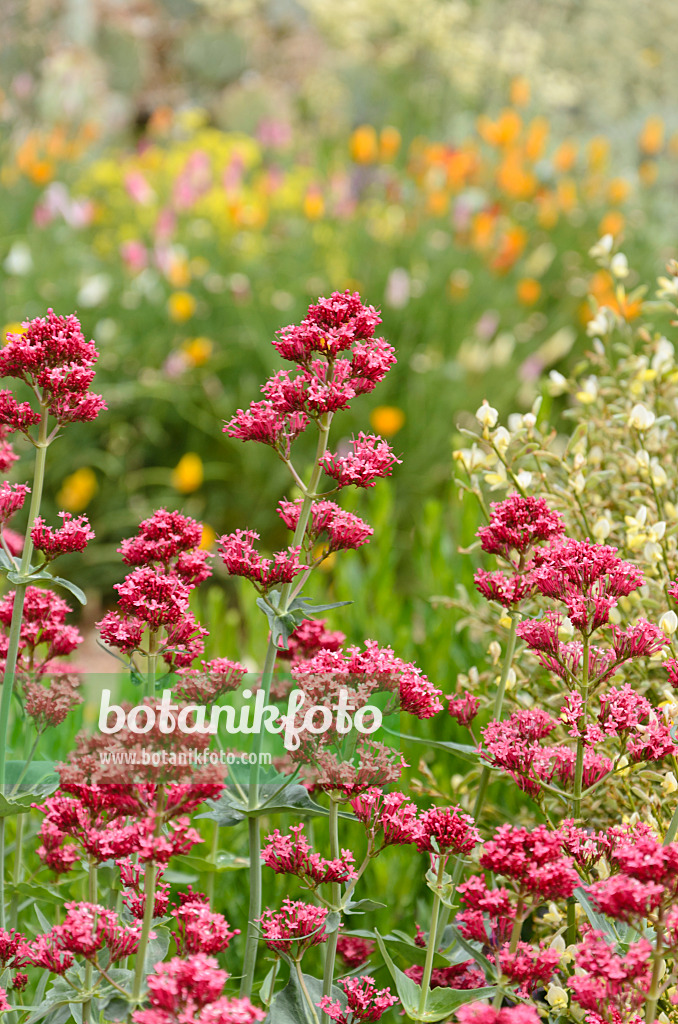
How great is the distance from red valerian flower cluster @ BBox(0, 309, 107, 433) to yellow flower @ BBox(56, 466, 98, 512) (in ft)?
9.56

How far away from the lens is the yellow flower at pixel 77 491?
3.89m

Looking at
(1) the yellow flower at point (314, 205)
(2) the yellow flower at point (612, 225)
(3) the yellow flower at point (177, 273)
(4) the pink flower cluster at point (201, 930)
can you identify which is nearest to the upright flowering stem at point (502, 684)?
(4) the pink flower cluster at point (201, 930)

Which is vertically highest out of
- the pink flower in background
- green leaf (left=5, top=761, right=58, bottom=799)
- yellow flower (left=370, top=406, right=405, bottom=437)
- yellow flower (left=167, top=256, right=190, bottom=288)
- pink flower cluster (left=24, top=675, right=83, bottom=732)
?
yellow flower (left=167, top=256, right=190, bottom=288)

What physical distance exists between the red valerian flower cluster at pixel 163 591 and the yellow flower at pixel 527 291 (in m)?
4.55

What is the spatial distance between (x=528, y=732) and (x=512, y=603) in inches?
5.5

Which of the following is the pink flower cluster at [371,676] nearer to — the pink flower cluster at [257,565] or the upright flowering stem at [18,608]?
the pink flower cluster at [257,565]

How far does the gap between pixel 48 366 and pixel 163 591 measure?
0.79ft

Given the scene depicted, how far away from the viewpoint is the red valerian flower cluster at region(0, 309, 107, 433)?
0.93 metres

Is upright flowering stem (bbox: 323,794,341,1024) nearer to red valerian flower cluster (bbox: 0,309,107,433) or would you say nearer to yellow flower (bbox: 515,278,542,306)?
red valerian flower cluster (bbox: 0,309,107,433)

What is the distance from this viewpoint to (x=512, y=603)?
1.06 m

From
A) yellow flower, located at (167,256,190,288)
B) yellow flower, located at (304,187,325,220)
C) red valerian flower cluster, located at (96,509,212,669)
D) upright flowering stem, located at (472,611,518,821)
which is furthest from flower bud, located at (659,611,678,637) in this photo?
yellow flower, located at (304,187,325,220)

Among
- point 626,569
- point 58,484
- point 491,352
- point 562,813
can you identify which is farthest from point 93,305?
point 626,569

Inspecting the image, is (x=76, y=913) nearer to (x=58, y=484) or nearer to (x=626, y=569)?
(x=626, y=569)

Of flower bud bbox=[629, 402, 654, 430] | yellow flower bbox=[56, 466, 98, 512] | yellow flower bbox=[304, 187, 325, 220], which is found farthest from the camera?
yellow flower bbox=[304, 187, 325, 220]
